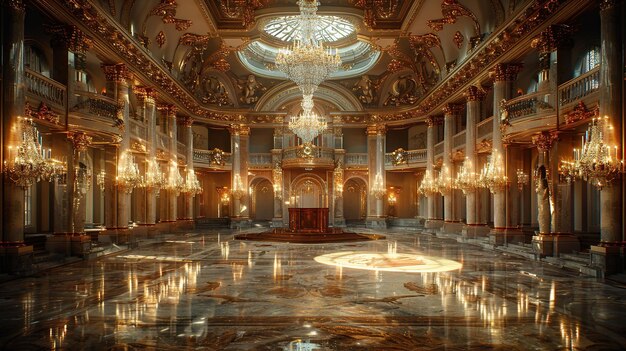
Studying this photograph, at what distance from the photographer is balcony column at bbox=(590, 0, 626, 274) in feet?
33.4

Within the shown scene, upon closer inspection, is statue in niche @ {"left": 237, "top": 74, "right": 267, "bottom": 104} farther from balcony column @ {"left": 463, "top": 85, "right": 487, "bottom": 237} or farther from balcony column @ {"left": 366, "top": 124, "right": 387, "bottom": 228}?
balcony column @ {"left": 463, "top": 85, "right": 487, "bottom": 237}

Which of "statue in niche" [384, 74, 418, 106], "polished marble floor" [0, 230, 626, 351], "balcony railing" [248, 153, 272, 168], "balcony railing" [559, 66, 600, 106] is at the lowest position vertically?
"polished marble floor" [0, 230, 626, 351]

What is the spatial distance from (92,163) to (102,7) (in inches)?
362

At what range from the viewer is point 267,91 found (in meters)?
31.0

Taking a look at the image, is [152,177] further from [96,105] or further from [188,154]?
[188,154]

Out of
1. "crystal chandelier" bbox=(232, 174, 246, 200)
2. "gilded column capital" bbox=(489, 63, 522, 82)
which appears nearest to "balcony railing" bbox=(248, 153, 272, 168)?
"crystal chandelier" bbox=(232, 174, 246, 200)

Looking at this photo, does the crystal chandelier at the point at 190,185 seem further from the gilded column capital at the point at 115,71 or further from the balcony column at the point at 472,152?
the balcony column at the point at 472,152

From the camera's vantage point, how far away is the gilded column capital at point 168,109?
22.9m

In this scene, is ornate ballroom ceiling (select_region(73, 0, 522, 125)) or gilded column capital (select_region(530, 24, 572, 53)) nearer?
gilded column capital (select_region(530, 24, 572, 53))

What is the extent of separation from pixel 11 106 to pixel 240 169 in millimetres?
20246

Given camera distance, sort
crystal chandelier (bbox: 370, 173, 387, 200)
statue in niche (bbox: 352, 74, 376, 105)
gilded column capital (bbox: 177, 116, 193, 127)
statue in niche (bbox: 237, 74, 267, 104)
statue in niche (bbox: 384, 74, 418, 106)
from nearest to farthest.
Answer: gilded column capital (bbox: 177, 116, 193, 127) < statue in niche (bbox: 384, 74, 418, 106) < crystal chandelier (bbox: 370, 173, 387, 200) < statue in niche (bbox: 237, 74, 267, 104) < statue in niche (bbox: 352, 74, 376, 105)

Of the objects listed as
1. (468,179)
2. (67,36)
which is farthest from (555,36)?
(67,36)

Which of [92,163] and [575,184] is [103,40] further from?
[575,184]


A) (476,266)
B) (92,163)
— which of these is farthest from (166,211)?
(476,266)
